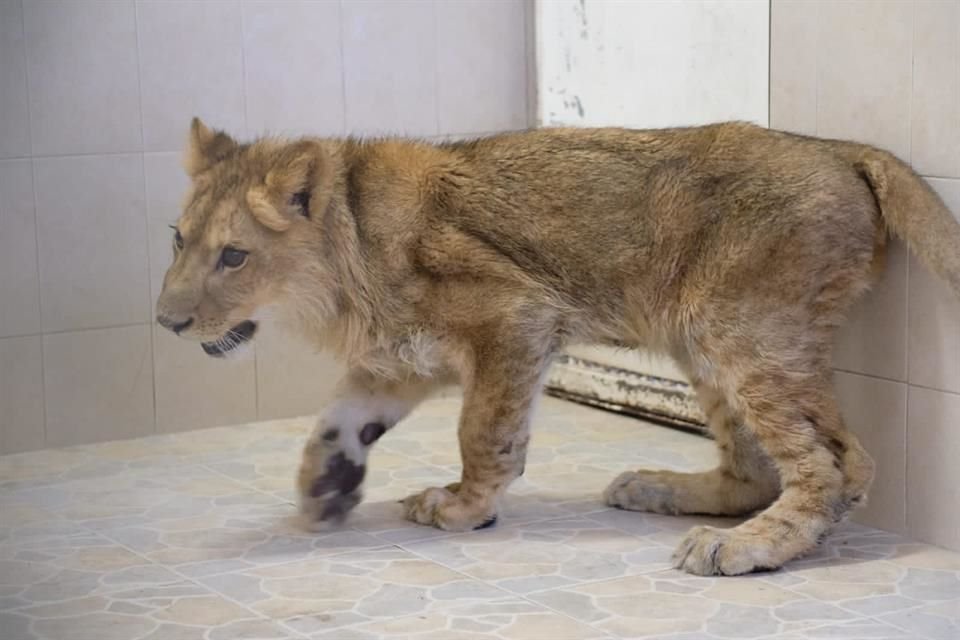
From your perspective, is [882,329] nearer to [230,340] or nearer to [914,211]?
[914,211]

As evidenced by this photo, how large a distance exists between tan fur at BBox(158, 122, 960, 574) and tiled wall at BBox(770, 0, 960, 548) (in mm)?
139

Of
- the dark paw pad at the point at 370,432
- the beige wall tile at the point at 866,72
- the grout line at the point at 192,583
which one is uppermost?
the beige wall tile at the point at 866,72

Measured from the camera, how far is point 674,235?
4.50 metres

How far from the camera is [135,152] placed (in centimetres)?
595

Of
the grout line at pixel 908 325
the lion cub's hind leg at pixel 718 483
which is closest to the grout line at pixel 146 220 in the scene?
the lion cub's hind leg at pixel 718 483

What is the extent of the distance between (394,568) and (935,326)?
1639mm

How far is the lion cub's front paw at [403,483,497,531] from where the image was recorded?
15.3 ft

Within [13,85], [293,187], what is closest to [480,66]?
[13,85]

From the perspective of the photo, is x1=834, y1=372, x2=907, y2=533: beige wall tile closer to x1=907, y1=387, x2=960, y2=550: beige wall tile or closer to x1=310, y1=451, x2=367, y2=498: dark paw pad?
x1=907, y1=387, x2=960, y2=550: beige wall tile

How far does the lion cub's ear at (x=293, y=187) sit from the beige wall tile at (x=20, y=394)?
163 centimetres

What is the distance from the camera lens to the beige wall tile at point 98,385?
588 cm

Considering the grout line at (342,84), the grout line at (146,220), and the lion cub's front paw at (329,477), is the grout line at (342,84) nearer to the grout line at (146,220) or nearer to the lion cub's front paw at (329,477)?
the grout line at (146,220)

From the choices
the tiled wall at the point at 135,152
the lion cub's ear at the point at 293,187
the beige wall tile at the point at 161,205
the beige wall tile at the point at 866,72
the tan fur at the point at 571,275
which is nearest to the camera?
the tan fur at the point at 571,275

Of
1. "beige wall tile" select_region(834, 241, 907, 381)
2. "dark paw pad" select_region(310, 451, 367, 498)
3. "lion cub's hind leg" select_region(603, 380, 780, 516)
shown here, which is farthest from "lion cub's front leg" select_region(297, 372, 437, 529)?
"beige wall tile" select_region(834, 241, 907, 381)
